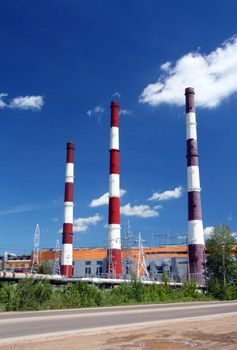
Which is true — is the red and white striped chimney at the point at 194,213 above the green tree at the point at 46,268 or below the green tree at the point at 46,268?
above

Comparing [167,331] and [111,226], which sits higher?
[111,226]

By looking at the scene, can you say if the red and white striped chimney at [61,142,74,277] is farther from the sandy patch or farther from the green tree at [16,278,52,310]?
the sandy patch

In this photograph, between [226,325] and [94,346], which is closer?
[94,346]

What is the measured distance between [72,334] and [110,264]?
4266cm

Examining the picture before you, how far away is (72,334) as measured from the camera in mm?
11383

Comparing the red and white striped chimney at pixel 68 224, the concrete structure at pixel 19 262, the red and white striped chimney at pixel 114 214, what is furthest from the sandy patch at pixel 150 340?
the concrete structure at pixel 19 262

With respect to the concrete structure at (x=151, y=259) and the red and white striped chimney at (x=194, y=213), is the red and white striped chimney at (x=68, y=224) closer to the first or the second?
the red and white striped chimney at (x=194, y=213)

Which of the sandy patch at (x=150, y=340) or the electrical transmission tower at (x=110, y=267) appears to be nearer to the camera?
the sandy patch at (x=150, y=340)

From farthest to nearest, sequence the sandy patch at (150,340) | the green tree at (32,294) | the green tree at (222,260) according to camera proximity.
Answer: the green tree at (222,260)
the green tree at (32,294)
the sandy patch at (150,340)

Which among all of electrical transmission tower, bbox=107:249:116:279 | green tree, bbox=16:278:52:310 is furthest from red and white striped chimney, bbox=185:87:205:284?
green tree, bbox=16:278:52:310

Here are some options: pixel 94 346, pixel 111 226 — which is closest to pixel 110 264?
pixel 111 226

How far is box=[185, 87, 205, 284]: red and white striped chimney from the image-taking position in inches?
1997

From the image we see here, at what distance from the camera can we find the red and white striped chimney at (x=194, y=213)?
166 ft

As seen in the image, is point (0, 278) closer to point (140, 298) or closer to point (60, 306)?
point (60, 306)
